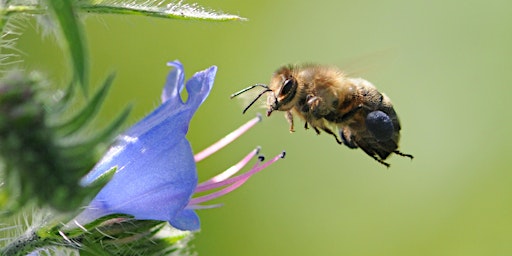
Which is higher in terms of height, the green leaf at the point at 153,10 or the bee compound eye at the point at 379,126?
the green leaf at the point at 153,10

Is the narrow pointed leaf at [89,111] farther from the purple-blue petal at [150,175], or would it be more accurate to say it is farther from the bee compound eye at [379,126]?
the bee compound eye at [379,126]

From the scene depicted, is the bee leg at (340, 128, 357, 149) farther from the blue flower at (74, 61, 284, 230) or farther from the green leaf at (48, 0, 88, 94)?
the green leaf at (48, 0, 88, 94)

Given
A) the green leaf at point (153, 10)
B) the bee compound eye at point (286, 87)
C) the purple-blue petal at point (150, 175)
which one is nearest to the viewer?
the green leaf at point (153, 10)

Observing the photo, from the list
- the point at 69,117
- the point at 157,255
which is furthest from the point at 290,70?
the point at 69,117

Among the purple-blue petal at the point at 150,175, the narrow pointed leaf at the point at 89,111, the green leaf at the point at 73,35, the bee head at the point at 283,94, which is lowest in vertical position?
the bee head at the point at 283,94

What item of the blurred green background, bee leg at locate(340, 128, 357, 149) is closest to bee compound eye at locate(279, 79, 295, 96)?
bee leg at locate(340, 128, 357, 149)

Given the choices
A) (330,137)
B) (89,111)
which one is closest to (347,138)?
(89,111)

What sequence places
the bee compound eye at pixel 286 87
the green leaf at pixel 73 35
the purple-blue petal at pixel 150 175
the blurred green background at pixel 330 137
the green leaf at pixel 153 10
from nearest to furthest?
the green leaf at pixel 73 35 → the green leaf at pixel 153 10 → the purple-blue petal at pixel 150 175 → the bee compound eye at pixel 286 87 → the blurred green background at pixel 330 137

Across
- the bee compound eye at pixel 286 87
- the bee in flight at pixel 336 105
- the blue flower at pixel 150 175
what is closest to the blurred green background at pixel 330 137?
the bee in flight at pixel 336 105
